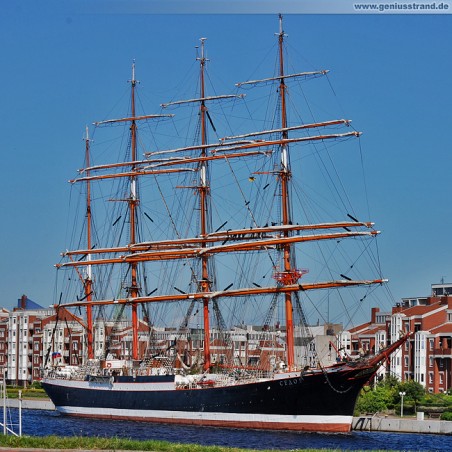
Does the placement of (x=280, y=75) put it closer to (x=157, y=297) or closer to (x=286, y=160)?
(x=286, y=160)

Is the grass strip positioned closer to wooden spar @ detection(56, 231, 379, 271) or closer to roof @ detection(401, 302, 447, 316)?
wooden spar @ detection(56, 231, 379, 271)

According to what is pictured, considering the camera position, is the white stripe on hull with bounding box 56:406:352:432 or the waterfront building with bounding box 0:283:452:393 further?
the waterfront building with bounding box 0:283:452:393

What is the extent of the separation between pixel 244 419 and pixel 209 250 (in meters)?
16.2

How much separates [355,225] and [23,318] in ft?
300

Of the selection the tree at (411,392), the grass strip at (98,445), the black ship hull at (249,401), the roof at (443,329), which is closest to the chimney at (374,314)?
the roof at (443,329)

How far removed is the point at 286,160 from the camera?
8438 centimetres

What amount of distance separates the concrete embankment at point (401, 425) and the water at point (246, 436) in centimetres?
178

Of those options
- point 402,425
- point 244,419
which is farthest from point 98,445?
point 402,425

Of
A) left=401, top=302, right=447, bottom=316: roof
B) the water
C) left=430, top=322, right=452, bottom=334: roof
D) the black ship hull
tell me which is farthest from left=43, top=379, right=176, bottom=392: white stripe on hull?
left=401, top=302, right=447, bottom=316: roof

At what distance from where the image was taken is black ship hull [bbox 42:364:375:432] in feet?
247

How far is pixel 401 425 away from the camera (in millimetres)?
81688

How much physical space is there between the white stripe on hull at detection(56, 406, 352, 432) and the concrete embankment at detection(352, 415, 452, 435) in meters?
7.54

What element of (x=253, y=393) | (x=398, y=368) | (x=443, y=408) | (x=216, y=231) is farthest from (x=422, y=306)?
(x=253, y=393)

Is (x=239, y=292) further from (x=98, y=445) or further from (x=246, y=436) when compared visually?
(x=98, y=445)
